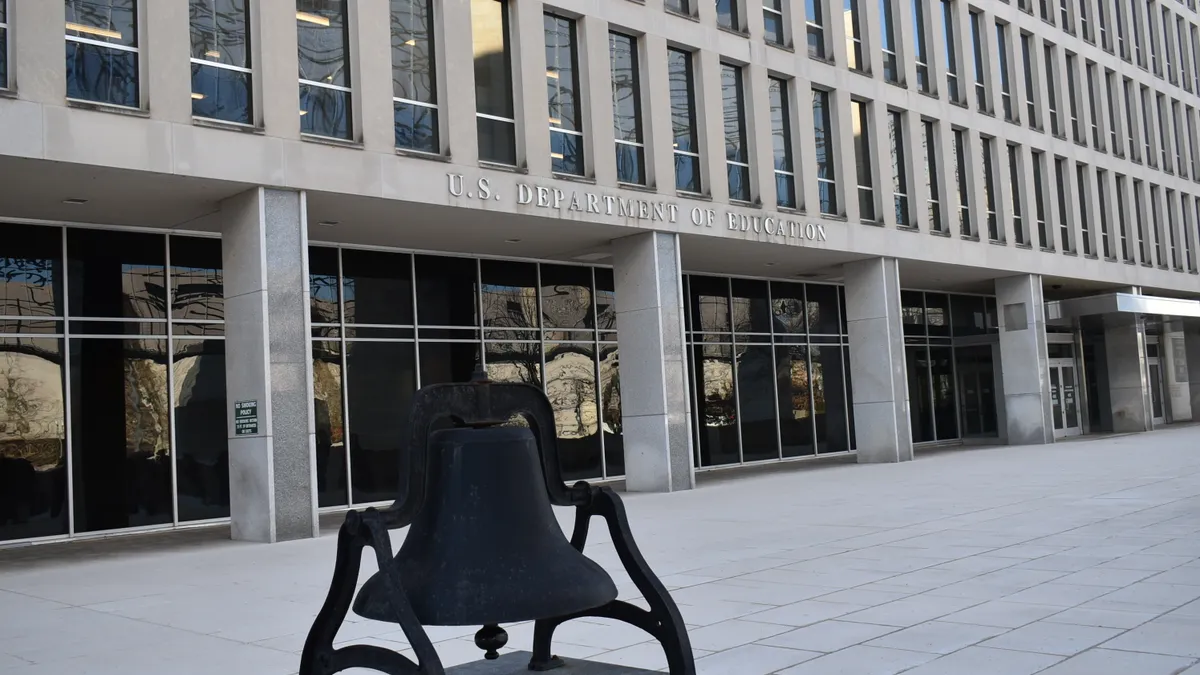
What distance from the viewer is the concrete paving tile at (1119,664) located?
5.65 m

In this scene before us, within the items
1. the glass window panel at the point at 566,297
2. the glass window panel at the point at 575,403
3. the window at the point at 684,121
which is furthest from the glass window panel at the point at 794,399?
the window at the point at 684,121

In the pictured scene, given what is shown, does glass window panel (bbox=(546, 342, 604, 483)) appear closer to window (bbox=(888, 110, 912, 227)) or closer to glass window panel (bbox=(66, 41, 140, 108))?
window (bbox=(888, 110, 912, 227))

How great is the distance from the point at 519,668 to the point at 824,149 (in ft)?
69.5

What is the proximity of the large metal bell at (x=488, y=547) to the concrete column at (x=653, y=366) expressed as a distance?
15837mm

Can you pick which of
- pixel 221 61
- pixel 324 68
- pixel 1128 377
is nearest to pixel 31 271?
pixel 221 61

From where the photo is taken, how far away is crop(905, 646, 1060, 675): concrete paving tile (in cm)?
578

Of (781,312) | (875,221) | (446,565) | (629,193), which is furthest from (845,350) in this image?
(446,565)

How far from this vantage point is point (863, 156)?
25938 mm

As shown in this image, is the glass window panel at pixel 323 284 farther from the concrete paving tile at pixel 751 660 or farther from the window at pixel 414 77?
the concrete paving tile at pixel 751 660

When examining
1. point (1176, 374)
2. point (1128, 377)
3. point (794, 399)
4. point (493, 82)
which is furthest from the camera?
point (1176, 374)

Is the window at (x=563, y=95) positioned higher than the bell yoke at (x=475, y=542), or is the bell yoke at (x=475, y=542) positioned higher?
the window at (x=563, y=95)

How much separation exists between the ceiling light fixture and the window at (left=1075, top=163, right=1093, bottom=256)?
25055 mm

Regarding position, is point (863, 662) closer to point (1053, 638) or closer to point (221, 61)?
point (1053, 638)

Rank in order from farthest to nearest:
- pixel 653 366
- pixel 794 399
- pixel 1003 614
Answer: pixel 794 399, pixel 653 366, pixel 1003 614
